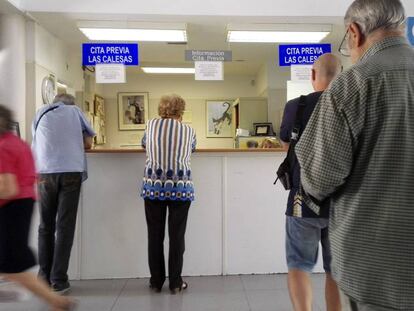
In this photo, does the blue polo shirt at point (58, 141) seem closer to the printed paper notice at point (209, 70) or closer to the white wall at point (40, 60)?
the white wall at point (40, 60)

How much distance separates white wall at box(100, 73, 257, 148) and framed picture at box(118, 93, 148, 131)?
0.10m

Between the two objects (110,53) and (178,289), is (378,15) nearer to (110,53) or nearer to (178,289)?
(178,289)

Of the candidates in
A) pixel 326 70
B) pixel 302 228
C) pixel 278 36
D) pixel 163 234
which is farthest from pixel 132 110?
pixel 302 228

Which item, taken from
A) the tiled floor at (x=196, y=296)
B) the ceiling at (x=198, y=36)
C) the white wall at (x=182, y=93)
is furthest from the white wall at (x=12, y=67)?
the white wall at (x=182, y=93)

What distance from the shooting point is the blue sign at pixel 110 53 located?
14.2 ft

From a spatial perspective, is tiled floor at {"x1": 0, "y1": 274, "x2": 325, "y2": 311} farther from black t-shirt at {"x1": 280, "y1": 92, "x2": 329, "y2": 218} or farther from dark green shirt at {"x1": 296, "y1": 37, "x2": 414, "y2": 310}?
dark green shirt at {"x1": 296, "y1": 37, "x2": 414, "y2": 310}

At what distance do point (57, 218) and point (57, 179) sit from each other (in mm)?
296

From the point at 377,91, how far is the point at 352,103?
62 mm

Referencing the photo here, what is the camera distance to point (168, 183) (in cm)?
292

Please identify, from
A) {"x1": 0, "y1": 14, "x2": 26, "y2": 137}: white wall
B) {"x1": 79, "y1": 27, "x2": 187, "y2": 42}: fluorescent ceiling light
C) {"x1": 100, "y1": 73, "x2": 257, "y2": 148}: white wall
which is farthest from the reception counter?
{"x1": 100, "y1": 73, "x2": 257, "y2": 148}: white wall

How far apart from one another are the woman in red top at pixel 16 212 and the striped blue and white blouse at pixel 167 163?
865 mm

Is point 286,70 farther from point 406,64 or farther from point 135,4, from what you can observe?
point 406,64

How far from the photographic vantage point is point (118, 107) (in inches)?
320

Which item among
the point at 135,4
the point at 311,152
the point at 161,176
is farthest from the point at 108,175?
the point at 311,152
